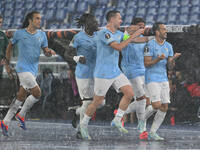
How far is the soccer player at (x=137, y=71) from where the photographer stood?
9906 millimetres

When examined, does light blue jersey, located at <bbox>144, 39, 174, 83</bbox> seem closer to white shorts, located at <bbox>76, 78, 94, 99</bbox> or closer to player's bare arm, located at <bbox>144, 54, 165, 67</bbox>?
player's bare arm, located at <bbox>144, 54, 165, 67</bbox>

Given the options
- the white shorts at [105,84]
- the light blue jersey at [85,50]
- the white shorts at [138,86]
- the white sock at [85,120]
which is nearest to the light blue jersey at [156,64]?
the white shorts at [138,86]

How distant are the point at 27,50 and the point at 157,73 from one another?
2367 millimetres

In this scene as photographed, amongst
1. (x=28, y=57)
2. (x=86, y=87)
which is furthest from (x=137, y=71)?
(x=28, y=57)

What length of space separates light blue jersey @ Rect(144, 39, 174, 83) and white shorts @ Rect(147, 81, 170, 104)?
0.07m

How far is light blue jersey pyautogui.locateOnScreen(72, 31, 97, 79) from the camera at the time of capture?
9492mm

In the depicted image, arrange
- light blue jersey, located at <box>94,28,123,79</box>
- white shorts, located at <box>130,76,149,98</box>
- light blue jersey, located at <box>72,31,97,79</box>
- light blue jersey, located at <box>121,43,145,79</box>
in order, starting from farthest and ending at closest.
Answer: light blue jersey, located at <box>121,43,145,79</box> < white shorts, located at <box>130,76,149,98</box> < light blue jersey, located at <box>72,31,97,79</box> < light blue jersey, located at <box>94,28,123,79</box>

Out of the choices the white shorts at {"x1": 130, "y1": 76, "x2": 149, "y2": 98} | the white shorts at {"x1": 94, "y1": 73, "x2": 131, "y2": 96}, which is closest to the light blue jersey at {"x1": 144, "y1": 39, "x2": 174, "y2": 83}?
the white shorts at {"x1": 130, "y1": 76, "x2": 149, "y2": 98}

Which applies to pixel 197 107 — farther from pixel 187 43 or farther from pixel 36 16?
pixel 36 16

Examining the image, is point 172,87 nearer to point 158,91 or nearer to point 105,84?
point 158,91

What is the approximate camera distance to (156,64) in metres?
9.50

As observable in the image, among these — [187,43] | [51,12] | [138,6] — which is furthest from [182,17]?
[51,12]

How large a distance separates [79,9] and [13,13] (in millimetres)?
3545

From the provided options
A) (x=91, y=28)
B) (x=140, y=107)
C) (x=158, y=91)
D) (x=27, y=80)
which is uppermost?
(x=91, y=28)
